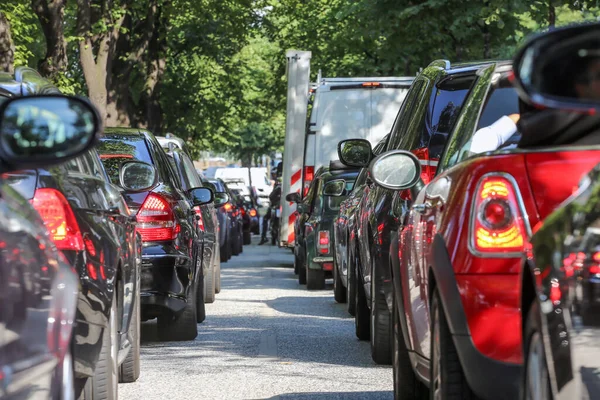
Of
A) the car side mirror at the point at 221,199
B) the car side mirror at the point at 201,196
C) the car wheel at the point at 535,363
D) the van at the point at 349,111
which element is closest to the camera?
the car wheel at the point at 535,363

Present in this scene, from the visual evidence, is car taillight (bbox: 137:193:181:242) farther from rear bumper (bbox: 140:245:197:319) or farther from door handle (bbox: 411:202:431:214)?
door handle (bbox: 411:202:431:214)

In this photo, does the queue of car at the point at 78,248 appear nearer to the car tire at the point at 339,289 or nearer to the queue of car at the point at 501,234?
the queue of car at the point at 501,234

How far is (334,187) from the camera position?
695 inches

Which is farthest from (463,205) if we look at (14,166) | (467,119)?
(14,166)

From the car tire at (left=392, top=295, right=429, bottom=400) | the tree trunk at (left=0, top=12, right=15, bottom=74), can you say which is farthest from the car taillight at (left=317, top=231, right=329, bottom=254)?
the car tire at (left=392, top=295, right=429, bottom=400)

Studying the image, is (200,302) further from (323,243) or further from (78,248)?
(78,248)

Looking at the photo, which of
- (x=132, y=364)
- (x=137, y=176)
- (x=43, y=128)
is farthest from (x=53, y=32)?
(x=43, y=128)

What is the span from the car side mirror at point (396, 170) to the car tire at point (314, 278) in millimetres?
11312

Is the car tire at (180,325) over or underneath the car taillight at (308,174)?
underneath

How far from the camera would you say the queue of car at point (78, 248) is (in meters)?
3.59

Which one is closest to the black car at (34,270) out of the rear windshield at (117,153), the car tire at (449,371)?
the car tire at (449,371)

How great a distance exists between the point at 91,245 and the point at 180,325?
538 cm

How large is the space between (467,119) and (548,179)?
5.56 ft

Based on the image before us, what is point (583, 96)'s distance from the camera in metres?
3.05
